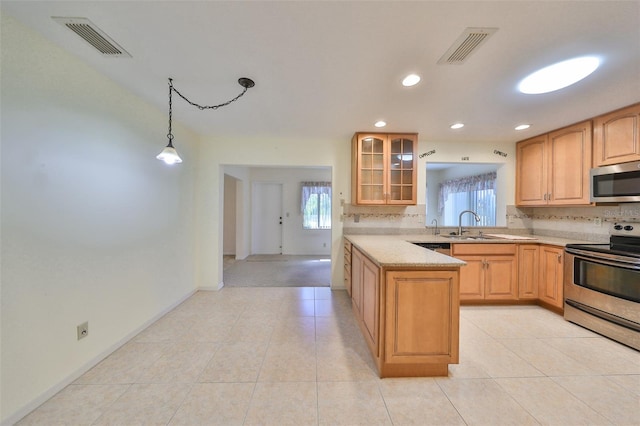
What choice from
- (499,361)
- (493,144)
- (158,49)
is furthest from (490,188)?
(158,49)

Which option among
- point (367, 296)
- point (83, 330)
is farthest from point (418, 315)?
point (83, 330)

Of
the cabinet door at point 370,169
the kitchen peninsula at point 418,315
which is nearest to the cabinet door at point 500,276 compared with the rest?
the cabinet door at point 370,169

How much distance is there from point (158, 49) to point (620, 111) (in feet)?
13.9

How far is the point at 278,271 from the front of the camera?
4816mm

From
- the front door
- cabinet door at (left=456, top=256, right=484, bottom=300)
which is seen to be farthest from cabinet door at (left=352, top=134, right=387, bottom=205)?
the front door

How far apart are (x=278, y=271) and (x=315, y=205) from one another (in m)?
2.37

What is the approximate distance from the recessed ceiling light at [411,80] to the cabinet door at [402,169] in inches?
55.4

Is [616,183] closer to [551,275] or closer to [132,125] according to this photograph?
[551,275]

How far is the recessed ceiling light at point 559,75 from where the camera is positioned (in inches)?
67.8

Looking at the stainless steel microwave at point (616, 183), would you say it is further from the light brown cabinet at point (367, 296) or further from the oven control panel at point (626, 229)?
the light brown cabinet at point (367, 296)

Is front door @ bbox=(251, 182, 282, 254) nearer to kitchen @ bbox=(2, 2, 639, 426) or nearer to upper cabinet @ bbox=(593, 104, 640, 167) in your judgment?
kitchen @ bbox=(2, 2, 639, 426)

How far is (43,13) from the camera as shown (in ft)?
4.43

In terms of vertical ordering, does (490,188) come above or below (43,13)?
below

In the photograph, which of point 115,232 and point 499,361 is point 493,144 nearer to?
point 499,361
